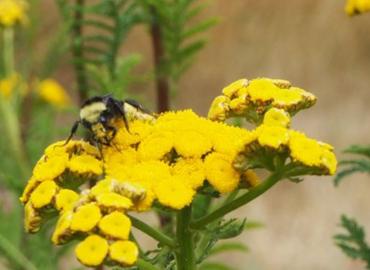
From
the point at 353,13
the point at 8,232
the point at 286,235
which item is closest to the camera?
the point at 353,13

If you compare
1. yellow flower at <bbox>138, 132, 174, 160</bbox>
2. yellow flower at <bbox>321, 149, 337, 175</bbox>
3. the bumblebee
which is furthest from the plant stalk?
yellow flower at <bbox>321, 149, 337, 175</bbox>

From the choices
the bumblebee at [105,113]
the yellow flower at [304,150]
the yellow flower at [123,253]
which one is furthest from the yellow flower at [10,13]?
the yellow flower at [123,253]

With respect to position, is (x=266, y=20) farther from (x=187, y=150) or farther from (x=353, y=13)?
(x=187, y=150)

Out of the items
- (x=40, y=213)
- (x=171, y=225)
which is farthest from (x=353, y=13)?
(x=40, y=213)

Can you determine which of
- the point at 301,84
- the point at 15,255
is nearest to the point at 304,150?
the point at 15,255

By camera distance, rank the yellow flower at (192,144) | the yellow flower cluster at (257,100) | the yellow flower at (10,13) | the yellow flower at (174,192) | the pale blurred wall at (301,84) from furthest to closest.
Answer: the pale blurred wall at (301,84) < the yellow flower at (10,13) < the yellow flower cluster at (257,100) < the yellow flower at (192,144) < the yellow flower at (174,192)

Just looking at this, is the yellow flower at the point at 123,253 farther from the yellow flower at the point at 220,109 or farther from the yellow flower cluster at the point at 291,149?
the yellow flower at the point at 220,109

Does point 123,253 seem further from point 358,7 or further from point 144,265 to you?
point 358,7
